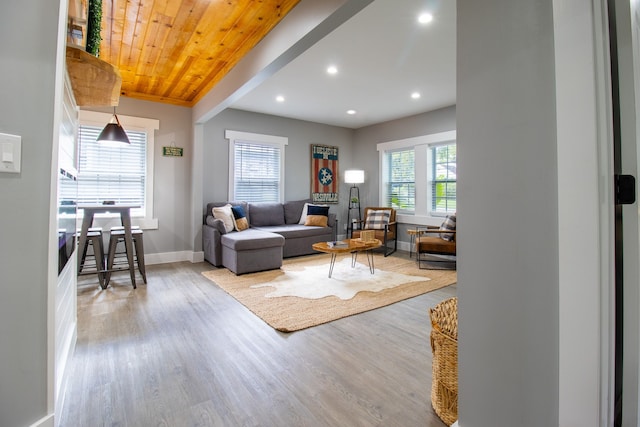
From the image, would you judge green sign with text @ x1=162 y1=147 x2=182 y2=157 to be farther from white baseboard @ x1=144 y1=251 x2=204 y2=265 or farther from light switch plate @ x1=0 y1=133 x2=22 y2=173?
light switch plate @ x1=0 y1=133 x2=22 y2=173

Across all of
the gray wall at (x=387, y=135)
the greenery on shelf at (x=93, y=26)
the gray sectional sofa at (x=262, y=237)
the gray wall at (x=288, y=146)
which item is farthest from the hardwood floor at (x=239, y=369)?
the gray wall at (x=387, y=135)

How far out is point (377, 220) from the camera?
5.98m

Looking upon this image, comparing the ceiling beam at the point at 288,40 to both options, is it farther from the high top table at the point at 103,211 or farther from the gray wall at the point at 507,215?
the high top table at the point at 103,211

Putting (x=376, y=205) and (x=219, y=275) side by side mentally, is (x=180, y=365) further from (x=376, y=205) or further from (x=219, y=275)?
(x=376, y=205)

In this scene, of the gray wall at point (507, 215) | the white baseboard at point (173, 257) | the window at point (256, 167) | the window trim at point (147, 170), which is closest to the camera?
the gray wall at point (507, 215)

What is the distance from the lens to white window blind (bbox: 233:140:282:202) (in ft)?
18.4

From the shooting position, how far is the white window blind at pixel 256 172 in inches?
220

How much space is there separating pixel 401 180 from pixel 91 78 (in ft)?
17.6

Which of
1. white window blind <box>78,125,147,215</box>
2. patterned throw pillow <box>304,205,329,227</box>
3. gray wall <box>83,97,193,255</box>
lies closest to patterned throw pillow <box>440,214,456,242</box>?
patterned throw pillow <box>304,205,329,227</box>

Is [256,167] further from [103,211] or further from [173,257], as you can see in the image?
[103,211]

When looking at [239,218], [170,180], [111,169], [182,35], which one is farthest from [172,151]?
[182,35]

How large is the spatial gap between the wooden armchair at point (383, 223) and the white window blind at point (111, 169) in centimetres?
369

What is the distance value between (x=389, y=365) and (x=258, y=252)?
2626 mm

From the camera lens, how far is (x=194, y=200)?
500 centimetres
